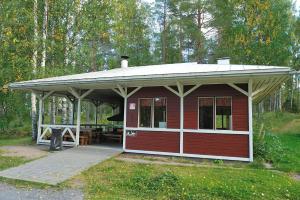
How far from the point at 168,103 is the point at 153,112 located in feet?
2.19

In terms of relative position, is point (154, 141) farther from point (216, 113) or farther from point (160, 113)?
point (216, 113)

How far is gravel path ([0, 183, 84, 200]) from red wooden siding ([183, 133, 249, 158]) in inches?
179

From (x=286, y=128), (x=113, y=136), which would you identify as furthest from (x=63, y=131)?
(x=286, y=128)

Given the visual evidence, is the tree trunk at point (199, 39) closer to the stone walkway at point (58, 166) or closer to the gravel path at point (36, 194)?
the stone walkway at point (58, 166)

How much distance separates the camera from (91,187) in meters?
6.20

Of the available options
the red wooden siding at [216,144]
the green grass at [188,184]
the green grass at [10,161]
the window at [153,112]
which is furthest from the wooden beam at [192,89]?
the green grass at [10,161]

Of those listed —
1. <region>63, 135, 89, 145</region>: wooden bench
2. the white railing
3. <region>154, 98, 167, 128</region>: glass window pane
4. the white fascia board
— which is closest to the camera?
the white fascia board

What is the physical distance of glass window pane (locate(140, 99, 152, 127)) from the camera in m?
10.4

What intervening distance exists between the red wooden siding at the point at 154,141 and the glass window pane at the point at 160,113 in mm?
332

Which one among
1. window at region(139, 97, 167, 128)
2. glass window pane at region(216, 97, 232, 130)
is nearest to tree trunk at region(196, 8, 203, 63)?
window at region(139, 97, 167, 128)

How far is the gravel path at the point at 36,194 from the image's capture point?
5441 mm

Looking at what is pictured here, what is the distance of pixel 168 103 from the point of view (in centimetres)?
1001

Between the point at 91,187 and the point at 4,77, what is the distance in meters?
11.8

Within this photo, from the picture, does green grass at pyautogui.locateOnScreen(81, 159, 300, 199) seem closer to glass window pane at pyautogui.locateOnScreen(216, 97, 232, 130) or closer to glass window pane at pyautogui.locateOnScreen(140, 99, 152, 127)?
glass window pane at pyautogui.locateOnScreen(216, 97, 232, 130)
